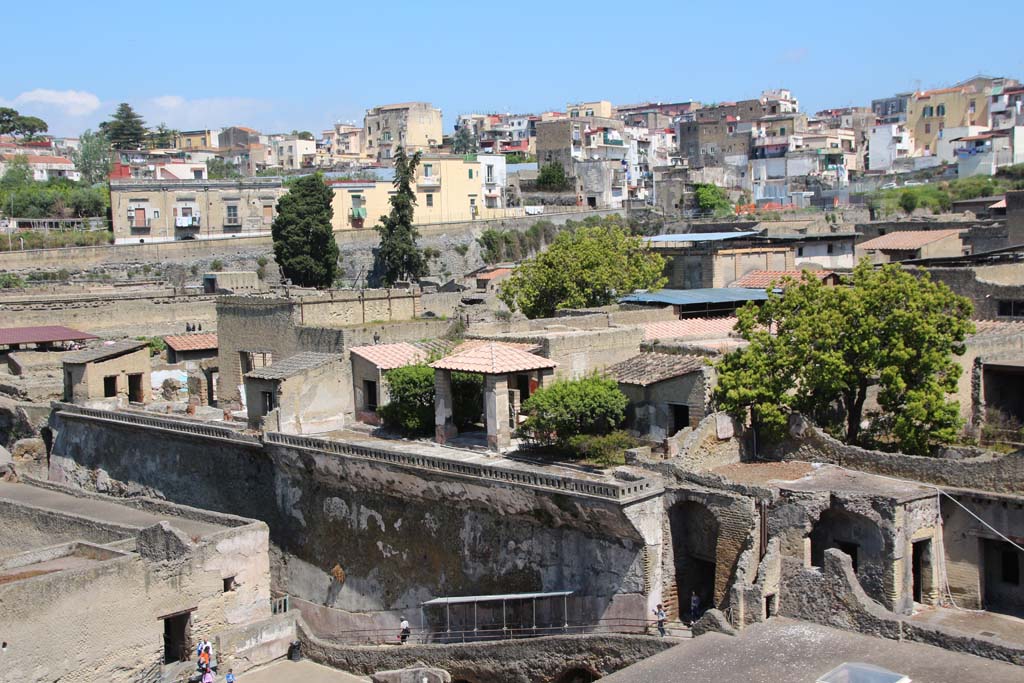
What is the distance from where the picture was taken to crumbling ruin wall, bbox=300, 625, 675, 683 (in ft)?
63.8

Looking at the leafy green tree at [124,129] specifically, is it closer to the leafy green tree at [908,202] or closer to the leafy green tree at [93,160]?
the leafy green tree at [93,160]

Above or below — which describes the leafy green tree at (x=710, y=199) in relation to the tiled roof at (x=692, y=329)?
above

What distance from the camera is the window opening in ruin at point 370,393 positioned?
2882 cm

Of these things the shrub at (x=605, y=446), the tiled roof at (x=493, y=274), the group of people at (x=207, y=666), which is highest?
the tiled roof at (x=493, y=274)

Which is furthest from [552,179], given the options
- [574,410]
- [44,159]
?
[574,410]

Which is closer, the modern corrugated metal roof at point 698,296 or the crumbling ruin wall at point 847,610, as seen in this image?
the crumbling ruin wall at point 847,610

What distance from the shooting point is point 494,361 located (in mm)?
24922

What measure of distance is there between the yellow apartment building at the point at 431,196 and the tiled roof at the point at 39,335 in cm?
2669

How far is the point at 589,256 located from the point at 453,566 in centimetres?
1515

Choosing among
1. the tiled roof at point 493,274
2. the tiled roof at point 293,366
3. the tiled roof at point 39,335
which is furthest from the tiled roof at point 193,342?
the tiled roof at point 493,274

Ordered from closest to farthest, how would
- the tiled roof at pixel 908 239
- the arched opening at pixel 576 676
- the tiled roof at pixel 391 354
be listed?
the arched opening at pixel 576 676 < the tiled roof at pixel 391 354 < the tiled roof at pixel 908 239

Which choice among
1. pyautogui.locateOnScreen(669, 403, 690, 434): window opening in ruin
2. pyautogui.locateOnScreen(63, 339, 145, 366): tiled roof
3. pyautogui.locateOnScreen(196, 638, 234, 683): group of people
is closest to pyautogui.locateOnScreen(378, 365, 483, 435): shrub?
pyautogui.locateOnScreen(669, 403, 690, 434): window opening in ruin

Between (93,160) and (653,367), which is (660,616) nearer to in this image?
(653,367)

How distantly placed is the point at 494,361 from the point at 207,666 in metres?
8.18
